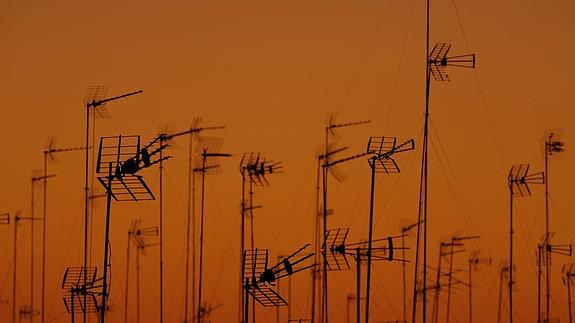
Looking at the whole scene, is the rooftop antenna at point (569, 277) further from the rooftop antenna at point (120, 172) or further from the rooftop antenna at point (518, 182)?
the rooftop antenna at point (120, 172)

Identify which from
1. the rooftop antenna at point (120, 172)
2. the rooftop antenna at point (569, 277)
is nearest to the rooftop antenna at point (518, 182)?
the rooftop antenna at point (569, 277)

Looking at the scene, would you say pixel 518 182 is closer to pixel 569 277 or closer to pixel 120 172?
pixel 569 277

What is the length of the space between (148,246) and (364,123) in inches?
313

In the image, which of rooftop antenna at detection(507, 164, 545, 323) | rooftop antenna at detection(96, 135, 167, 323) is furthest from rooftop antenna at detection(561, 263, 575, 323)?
rooftop antenna at detection(96, 135, 167, 323)

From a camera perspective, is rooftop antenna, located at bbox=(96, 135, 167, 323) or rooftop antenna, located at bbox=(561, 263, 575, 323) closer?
rooftop antenna, located at bbox=(96, 135, 167, 323)

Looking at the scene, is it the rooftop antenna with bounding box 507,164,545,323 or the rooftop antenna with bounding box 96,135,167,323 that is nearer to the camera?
the rooftop antenna with bounding box 96,135,167,323

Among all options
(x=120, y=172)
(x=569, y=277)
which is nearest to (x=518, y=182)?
(x=569, y=277)

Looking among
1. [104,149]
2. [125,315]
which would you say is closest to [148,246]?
[125,315]

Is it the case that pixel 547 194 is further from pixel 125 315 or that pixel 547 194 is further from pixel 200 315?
pixel 125 315

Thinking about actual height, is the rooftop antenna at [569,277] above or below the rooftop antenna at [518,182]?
below

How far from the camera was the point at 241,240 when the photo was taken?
3562cm

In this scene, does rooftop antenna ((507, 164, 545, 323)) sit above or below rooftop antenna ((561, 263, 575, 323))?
above

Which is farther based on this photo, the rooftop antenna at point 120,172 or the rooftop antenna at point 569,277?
the rooftop antenna at point 569,277

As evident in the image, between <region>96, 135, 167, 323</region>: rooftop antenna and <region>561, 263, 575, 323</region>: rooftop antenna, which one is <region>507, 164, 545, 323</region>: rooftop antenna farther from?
<region>96, 135, 167, 323</region>: rooftop antenna
